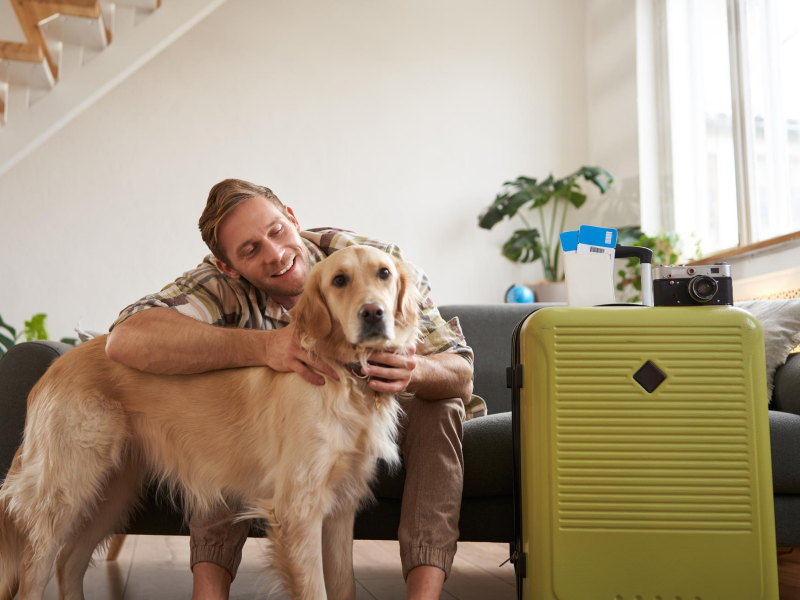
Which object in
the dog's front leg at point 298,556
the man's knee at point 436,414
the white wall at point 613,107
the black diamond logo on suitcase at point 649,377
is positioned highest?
the white wall at point 613,107

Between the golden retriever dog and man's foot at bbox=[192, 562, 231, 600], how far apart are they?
0.13m

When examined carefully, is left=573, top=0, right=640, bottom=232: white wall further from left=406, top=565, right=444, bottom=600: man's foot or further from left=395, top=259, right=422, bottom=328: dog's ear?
left=406, top=565, right=444, bottom=600: man's foot

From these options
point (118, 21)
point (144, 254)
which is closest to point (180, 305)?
point (144, 254)

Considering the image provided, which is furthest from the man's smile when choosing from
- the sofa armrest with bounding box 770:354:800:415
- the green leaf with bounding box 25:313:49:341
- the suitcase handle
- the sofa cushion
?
the green leaf with bounding box 25:313:49:341

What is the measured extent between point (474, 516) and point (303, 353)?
59 cm

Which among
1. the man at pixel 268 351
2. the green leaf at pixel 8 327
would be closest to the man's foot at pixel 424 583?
the man at pixel 268 351

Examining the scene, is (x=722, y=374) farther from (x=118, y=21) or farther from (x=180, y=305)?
(x=118, y=21)

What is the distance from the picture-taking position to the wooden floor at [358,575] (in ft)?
6.28

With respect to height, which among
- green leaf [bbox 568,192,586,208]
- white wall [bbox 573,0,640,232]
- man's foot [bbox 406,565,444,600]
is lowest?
man's foot [bbox 406,565,444,600]

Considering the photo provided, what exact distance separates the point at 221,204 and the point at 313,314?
440mm

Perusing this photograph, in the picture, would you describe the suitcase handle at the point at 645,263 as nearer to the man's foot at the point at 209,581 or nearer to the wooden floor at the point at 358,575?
the wooden floor at the point at 358,575

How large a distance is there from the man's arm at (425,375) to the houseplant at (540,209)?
91.9 inches

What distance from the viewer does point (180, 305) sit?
159 centimetres

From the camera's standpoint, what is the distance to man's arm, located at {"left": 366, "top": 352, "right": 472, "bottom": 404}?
1.38 m
